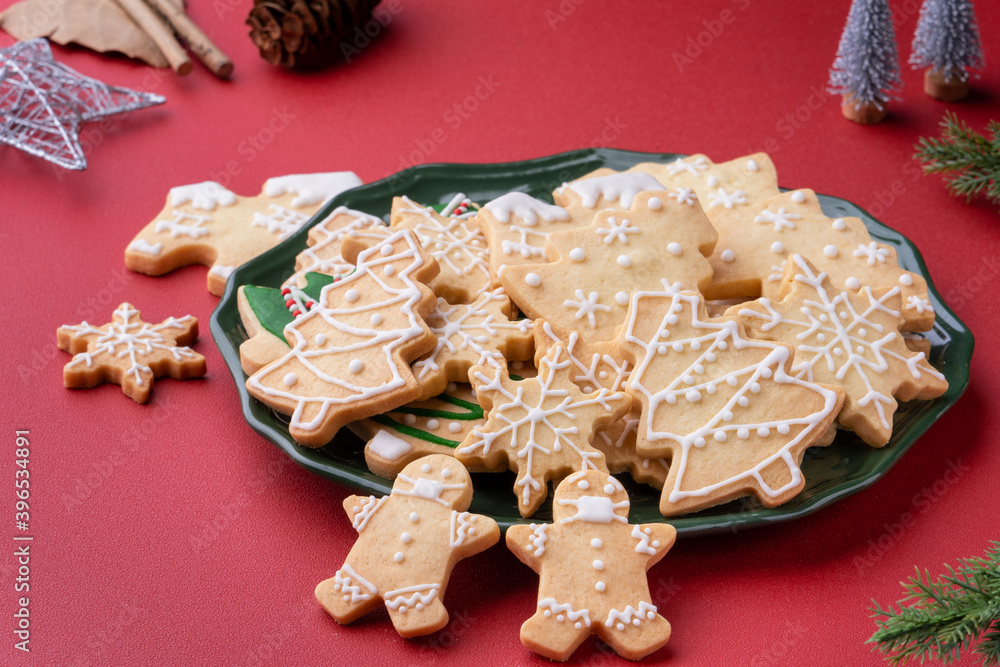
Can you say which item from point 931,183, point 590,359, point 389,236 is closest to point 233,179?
point 389,236

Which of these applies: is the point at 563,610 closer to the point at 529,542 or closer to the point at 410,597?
the point at 529,542

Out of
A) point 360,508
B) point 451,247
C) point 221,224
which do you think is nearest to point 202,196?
point 221,224

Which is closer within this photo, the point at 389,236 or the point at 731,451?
the point at 731,451

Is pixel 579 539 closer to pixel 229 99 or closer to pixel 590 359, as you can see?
pixel 590 359

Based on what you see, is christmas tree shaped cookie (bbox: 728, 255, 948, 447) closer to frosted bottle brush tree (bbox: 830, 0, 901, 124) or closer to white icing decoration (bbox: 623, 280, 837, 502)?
white icing decoration (bbox: 623, 280, 837, 502)

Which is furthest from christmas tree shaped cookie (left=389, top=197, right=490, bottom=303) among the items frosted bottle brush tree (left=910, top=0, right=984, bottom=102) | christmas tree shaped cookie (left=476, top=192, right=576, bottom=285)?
frosted bottle brush tree (left=910, top=0, right=984, bottom=102)

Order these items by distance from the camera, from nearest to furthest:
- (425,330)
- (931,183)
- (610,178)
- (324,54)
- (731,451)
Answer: (731,451) → (425,330) → (610,178) → (931,183) → (324,54)
